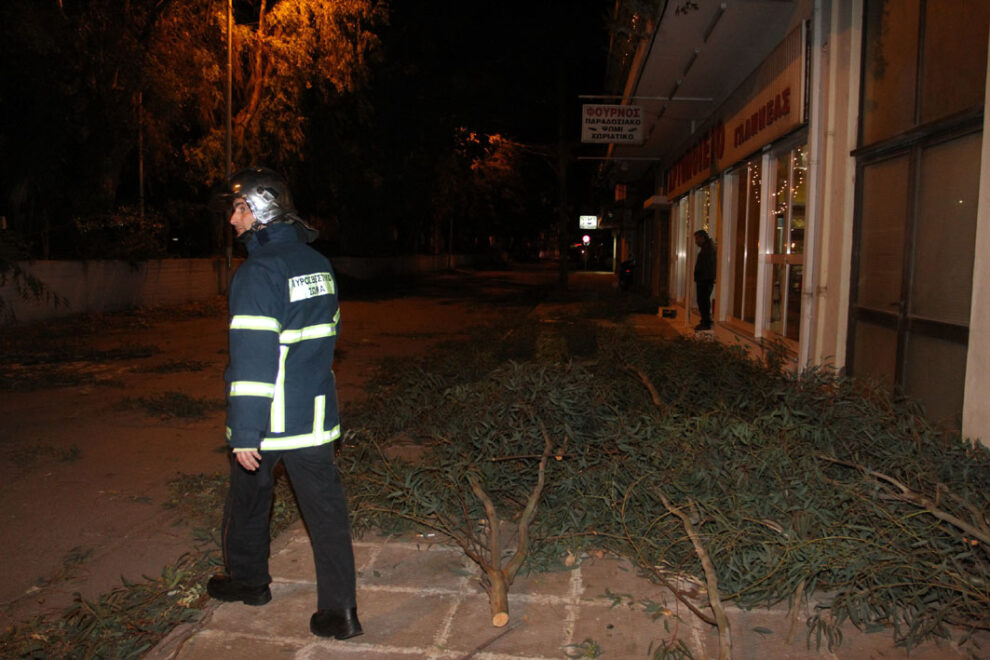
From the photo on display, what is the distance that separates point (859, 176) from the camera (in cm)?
620

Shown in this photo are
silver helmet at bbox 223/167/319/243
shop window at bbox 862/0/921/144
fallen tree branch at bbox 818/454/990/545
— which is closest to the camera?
fallen tree branch at bbox 818/454/990/545

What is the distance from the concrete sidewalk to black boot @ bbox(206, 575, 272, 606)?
0.04m

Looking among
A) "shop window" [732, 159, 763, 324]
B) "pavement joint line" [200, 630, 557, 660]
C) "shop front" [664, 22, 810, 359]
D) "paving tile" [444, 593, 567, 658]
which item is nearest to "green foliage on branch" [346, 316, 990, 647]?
"paving tile" [444, 593, 567, 658]

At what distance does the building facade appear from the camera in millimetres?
4621

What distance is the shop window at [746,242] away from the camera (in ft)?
34.6

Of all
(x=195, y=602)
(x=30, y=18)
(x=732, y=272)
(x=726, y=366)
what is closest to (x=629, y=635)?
(x=195, y=602)

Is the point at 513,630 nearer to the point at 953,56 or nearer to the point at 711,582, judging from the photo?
the point at 711,582

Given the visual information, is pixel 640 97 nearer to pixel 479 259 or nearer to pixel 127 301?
pixel 127 301

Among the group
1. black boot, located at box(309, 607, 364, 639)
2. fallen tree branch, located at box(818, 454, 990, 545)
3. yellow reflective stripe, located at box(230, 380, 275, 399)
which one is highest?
yellow reflective stripe, located at box(230, 380, 275, 399)

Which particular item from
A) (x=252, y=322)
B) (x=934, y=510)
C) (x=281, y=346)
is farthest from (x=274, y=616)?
(x=934, y=510)

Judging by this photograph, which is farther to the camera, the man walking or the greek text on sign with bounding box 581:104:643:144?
the greek text on sign with bounding box 581:104:643:144

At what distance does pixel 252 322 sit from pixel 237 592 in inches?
55.0

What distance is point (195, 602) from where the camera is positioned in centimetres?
356

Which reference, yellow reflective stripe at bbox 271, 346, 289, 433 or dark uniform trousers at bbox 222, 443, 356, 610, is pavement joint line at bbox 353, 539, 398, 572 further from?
yellow reflective stripe at bbox 271, 346, 289, 433
